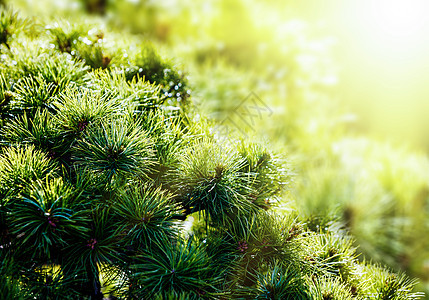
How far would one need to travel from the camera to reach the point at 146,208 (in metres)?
0.53

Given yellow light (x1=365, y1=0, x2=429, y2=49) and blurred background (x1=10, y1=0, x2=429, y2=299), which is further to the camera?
yellow light (x1=365, y1=0, x2=429, y2=49)

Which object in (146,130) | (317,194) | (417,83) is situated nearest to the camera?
(146,130)

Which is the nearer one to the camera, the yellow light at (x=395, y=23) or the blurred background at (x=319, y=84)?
the blurred background at (x=319, y=84)

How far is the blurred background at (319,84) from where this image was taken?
61.4 inches

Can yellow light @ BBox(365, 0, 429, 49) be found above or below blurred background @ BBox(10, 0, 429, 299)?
above

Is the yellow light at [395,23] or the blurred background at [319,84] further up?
the yellow light at [395,23]

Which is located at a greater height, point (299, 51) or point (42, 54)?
point (299, 51)

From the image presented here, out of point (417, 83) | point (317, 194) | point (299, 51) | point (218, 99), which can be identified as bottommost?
point (317, 194)

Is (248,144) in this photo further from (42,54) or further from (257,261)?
(42,54)

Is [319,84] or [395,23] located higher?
[395,23]

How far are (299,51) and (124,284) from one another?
2112 mm

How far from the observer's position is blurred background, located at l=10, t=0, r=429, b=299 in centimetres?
156

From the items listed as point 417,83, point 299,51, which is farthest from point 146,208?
point 417,83

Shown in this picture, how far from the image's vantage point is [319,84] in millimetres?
2580
